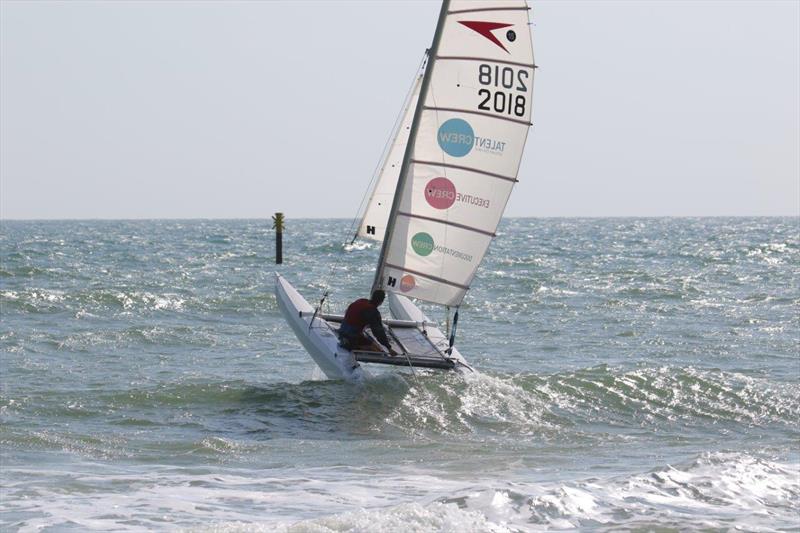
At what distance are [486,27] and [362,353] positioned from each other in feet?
13.4

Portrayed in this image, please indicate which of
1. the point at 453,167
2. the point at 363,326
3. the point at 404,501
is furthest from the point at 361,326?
the point at 404,501

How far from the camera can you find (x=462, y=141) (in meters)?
14.0

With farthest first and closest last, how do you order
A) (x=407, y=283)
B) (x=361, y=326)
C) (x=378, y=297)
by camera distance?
(x=407, y=283)
(x=378, y=297)
(x=361, y=326)

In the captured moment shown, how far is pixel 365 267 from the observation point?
40094 millimetres

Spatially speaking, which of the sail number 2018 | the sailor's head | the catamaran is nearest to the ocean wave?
the sailor's head

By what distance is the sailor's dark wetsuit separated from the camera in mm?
13602

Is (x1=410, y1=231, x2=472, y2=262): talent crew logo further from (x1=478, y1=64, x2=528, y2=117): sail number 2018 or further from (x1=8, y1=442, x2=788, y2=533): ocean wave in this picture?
(x1=8, y1=442, x2=788, y2=533): ocean wave

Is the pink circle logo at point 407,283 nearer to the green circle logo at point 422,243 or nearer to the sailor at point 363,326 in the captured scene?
the green circle logo at point 422,243

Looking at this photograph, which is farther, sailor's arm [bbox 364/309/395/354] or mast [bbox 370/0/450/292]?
mast [bbox 370/0/450/292]

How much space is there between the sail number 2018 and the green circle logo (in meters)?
1.74

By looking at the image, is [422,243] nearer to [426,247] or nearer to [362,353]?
[426,247]

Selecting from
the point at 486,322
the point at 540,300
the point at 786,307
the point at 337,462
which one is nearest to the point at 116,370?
the point at 337,462

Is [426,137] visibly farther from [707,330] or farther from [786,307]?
[786,307]

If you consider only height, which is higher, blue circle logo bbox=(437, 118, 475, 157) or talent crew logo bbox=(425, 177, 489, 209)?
blue circle logo bbox=(437, 118, 475, 157)
